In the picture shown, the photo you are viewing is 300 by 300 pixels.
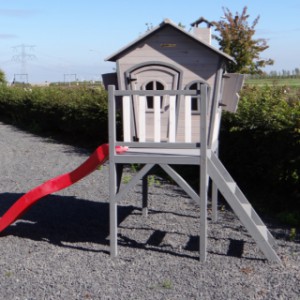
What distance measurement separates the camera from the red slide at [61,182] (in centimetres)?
525

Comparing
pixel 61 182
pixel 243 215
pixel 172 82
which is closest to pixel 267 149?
pixel 172 82

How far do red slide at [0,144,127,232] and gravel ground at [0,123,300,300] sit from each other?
0.30 meters

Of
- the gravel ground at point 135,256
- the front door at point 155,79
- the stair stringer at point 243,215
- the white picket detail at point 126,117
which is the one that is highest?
the front door at point 155,79

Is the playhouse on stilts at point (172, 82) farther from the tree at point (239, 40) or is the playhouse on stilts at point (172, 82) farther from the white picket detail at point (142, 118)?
the tree at point (239, 40)

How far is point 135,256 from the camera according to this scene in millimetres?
5152

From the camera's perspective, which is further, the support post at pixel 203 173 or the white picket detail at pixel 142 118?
the white picket detail at pixel 142 118

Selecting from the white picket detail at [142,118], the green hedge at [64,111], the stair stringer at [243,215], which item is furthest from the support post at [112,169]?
the green hedge at [64,111]

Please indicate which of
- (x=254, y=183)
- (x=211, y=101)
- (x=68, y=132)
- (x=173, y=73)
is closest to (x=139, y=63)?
(x=173, y=73)

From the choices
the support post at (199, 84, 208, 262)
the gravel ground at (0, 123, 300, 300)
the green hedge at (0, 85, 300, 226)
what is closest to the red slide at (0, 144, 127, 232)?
the gravel ground at (0, 123, 300, 300)

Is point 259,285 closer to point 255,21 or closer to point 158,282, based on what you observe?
point 158,282

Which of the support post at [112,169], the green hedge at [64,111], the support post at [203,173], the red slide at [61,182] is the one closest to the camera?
the support post at [203,173]

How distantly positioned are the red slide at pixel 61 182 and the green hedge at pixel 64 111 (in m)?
6.37

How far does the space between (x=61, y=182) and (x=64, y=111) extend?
9.03 m

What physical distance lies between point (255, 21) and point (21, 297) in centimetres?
1211
